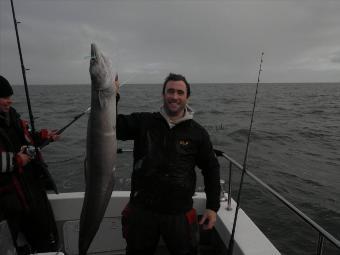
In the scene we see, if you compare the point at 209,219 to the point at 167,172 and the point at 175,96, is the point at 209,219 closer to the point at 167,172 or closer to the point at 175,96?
the point at 167,172

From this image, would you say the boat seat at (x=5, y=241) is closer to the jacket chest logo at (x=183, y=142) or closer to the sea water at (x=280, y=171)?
the jacket chest logo at (x=183, y=142)

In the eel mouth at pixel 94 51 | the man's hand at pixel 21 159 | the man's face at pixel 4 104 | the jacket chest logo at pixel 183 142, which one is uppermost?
the eel mouth at pixel 94 51

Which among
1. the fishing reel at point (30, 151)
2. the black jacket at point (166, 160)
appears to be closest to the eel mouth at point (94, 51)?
the black jacket at point (166, 160)

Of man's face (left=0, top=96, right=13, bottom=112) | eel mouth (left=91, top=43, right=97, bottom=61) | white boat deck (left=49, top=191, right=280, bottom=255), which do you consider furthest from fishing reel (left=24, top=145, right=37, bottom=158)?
eel mouth (left=91, top=43, right=97, bottom=61)

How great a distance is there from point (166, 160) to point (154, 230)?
0.71 m

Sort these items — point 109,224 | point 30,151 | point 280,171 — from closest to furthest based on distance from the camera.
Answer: point 30,151, point 109,224, point 280,171

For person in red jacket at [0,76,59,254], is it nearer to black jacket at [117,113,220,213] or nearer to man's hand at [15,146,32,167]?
man's hand at [15,146,32,167]

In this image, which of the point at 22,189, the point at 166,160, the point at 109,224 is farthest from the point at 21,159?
the point at 166,160

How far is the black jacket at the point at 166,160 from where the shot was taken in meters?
3.10

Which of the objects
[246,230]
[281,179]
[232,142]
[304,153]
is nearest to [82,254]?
[246,230]

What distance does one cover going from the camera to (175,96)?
124 inches

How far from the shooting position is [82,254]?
2740 mm

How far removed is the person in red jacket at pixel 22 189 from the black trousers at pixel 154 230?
4.16 ft

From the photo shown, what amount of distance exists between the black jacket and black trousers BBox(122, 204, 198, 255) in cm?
8
